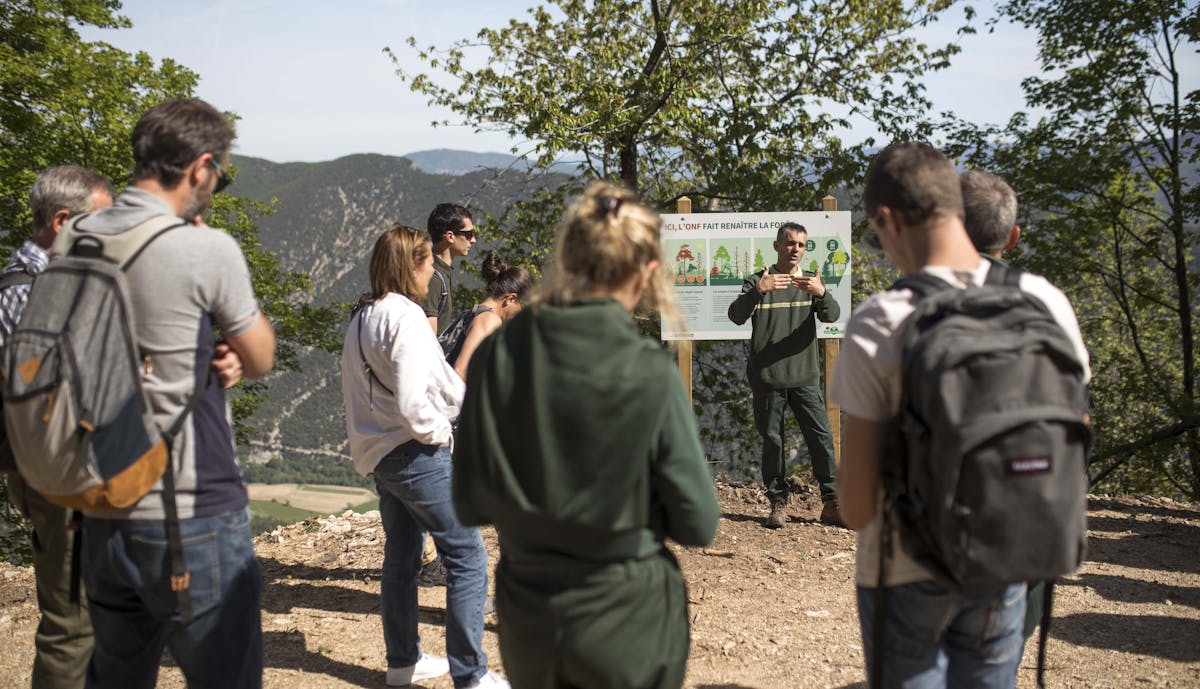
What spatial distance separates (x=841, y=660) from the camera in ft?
15.7

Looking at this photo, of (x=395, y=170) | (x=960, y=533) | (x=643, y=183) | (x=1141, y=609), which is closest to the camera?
(x=960, y=533)

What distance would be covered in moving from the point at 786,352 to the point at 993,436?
216 inches

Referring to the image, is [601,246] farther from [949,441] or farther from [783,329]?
[783,329]

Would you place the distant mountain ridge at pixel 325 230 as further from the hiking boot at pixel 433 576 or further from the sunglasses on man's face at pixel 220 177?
the sunglasses on man's face at pixel 220 177

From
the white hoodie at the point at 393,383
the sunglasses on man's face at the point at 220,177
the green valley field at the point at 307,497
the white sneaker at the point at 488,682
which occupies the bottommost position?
the green valley field at the point at 307,497

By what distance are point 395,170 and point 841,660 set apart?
137 metres

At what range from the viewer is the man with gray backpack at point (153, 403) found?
2182 mm

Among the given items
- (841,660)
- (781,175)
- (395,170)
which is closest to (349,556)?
(841,660)

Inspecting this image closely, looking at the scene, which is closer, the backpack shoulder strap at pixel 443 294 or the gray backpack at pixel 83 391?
the gray backpack at pixel 83 391

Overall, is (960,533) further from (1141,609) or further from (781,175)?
(781,175)

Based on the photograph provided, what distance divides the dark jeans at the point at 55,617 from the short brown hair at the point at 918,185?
2755mm

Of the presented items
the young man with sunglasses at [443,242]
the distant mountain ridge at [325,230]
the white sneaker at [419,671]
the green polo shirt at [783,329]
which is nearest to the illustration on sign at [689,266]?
the green polo shirt at [783,329]

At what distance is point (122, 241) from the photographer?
2262 millimetres

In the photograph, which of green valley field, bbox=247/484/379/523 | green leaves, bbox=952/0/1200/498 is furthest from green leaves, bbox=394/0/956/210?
green valley field, bbox=247/484/379/523
